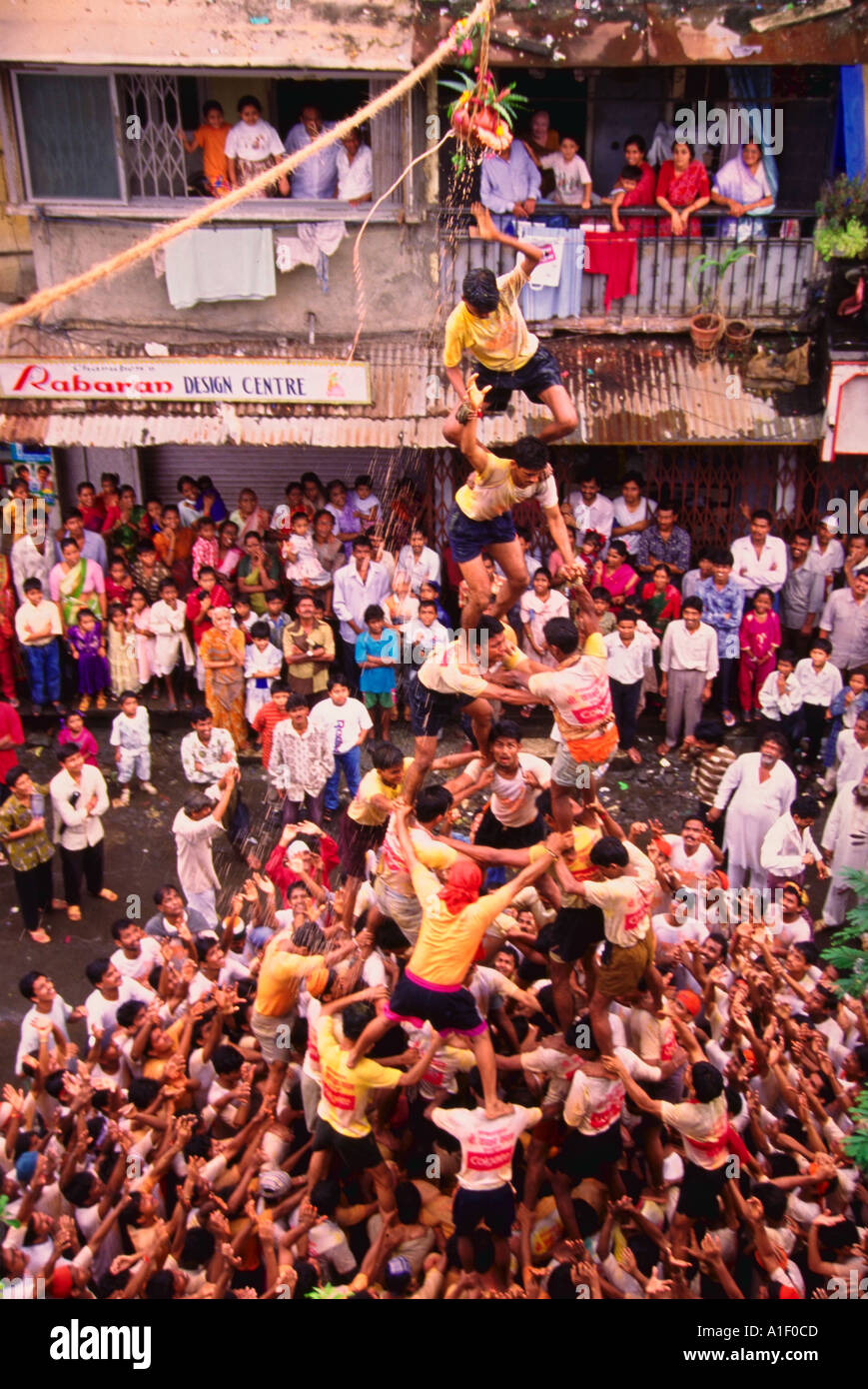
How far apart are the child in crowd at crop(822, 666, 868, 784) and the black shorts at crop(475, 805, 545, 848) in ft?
10.2

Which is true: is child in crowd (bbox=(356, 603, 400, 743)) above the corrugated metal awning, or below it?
below

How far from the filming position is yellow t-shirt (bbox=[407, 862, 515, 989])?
5898 millimetres

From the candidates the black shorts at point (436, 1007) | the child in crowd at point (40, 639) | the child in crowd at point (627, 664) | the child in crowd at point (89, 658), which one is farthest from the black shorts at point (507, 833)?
the child in crowd at point (40, 639)

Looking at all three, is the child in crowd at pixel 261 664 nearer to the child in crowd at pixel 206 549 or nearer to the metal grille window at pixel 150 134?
the child in crowd at pixel 206 549

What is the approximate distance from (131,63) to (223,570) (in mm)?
4119

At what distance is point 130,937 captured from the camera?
7.46 metres

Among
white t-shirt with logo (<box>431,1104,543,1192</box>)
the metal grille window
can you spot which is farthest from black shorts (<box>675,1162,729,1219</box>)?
the metal grille window

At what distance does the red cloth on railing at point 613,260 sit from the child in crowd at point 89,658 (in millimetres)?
5251

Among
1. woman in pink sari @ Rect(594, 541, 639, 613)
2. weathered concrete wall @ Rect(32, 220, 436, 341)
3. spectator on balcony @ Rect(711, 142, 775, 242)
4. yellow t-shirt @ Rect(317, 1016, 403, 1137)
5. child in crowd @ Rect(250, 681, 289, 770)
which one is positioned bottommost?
yellow t-shirt @ Rect(317, 1016, 403, 1137)

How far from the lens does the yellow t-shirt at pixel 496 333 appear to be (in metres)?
5.96

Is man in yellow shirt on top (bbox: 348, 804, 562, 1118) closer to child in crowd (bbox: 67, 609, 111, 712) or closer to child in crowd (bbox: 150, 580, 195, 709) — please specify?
child in crowd (bbox: 150, 580, 195, 709)
